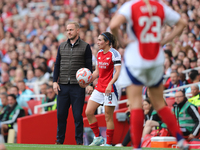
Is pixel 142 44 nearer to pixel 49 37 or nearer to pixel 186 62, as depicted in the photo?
pixel 186 62

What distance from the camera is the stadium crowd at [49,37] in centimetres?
1148

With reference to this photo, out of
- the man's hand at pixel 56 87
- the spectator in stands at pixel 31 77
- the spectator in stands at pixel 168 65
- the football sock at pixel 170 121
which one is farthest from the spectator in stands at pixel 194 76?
the spectator in stands at pixel 31 77

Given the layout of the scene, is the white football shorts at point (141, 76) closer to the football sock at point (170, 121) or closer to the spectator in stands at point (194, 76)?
the football sock at point (170, 121)

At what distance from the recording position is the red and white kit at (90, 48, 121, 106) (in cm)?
691

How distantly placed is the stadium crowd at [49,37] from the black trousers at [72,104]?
62.2 inches

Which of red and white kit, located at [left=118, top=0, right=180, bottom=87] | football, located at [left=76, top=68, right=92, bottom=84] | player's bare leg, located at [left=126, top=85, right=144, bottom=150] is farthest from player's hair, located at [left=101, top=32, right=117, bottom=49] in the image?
player's bare leg, located at [left=126, top=85, right=144, bottom=150]

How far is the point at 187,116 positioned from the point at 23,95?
544 cm

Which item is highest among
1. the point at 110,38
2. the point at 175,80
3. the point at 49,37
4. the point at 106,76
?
the point at 49,37

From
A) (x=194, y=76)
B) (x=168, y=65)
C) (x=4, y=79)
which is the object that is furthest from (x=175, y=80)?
(x=4, y=79)

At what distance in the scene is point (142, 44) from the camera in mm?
4172

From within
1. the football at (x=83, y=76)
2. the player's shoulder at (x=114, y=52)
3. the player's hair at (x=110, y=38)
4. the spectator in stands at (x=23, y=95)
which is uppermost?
the player's hair at (x=110, y=38)

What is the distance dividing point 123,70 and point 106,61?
103 inches

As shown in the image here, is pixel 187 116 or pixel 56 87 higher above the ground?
pixel 56 87

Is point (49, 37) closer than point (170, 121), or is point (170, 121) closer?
point (170, 121)
